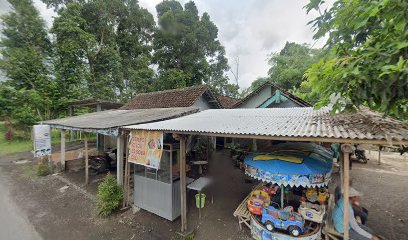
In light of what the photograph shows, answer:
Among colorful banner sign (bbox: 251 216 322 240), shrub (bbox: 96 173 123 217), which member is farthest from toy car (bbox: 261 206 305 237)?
shrub (bbox: 96 173 123 217)

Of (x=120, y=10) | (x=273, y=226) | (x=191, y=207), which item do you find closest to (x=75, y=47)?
(x=120, y=10)

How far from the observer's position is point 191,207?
21.1 ft

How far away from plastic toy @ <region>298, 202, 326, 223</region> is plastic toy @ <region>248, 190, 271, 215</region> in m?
0.81

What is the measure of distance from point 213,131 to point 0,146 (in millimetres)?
23571

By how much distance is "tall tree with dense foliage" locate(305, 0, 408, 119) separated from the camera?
2.73 metres

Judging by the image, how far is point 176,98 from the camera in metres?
13.4

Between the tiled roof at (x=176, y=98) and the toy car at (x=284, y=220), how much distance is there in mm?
8632

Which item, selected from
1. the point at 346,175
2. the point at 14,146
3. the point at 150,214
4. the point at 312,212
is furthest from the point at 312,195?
the point at 14,146

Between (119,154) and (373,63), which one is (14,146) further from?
(373,63)

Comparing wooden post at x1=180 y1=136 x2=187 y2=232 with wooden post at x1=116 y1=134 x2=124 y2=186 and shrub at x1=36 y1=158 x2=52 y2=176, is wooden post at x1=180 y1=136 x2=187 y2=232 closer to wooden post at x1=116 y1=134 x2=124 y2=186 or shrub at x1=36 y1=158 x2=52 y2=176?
wooden post at x1=116 y1=134 x2=124 y2=186

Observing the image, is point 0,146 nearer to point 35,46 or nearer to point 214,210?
point 35,46

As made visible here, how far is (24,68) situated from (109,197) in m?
19.8

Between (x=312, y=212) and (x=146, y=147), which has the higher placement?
(x=146, y=147)

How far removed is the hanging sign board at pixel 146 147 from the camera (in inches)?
213
